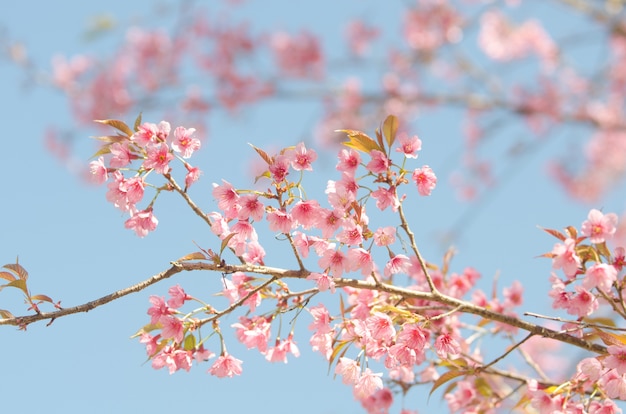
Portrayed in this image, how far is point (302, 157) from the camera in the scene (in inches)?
63.7

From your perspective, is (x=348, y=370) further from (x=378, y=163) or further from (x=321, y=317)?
(x=378, y=163)

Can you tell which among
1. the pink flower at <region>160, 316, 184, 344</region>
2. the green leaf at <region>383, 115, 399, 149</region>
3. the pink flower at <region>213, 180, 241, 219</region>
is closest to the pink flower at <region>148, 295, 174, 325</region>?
the pink flower at <region>160, 316, 184, 344</region>

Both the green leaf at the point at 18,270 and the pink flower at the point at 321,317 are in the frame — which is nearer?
the green leaf at the point at 18,270

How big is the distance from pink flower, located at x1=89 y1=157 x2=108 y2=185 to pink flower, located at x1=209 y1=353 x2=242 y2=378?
52cm

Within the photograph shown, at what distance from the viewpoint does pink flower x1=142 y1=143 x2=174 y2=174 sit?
1578 millimetres

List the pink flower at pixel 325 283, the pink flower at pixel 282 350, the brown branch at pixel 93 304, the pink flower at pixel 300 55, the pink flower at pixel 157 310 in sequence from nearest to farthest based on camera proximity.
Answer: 1. the brown branch at pixel 93 304
2. the pink flower at pixel 325 283
3. the pink flower at pixel 157 310
4. the pink flower at pixel 282 350
5. the pink flower at pixel 300 55

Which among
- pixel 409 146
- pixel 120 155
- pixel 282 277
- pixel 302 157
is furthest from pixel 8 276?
pixel 409 146

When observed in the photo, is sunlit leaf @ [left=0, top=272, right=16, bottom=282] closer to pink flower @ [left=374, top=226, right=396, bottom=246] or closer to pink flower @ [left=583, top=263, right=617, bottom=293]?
pink flower @ [left=374, top=226, right=396, bottom=246]

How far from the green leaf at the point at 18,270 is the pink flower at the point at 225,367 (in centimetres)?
49

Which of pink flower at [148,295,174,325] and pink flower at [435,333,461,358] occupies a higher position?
pink flower at [148,295,174,325]

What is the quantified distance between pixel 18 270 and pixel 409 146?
932 mm

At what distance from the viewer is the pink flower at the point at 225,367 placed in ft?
5.51

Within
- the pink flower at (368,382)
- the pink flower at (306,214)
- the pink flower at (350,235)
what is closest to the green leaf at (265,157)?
the pink flower at (306,214)

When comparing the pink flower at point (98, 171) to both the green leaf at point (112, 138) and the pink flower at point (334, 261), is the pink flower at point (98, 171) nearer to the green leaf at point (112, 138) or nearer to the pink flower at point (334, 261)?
the green leaf at point (112, 138)
